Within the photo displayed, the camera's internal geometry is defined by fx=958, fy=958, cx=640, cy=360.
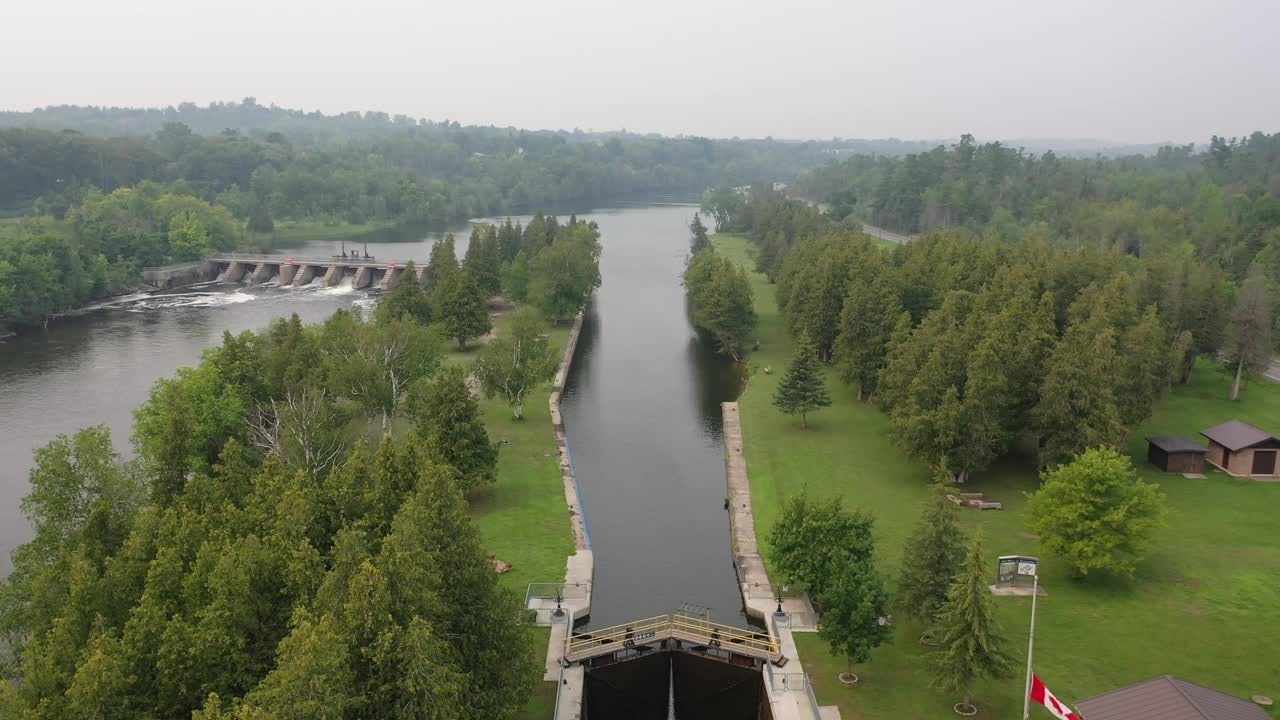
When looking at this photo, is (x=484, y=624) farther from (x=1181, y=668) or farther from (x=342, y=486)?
(x=1181, y=668)

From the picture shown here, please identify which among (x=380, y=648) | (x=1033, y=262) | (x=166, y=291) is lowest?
(x=166, y=291)

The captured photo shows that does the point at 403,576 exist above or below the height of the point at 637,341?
above

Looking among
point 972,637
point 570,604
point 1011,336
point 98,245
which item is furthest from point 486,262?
point 972,637

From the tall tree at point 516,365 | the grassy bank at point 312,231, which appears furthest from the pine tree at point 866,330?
the grassy bank at point 312,231

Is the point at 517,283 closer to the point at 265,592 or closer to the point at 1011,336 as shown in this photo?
the point at 1011,336

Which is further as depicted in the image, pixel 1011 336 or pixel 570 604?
pixel 1011 336

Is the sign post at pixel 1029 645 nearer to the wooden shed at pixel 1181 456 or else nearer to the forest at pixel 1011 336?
the forest at pixel 1011 336

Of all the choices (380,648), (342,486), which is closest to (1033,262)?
(342,486)

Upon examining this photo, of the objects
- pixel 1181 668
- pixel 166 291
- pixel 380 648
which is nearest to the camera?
pixel 380 648
